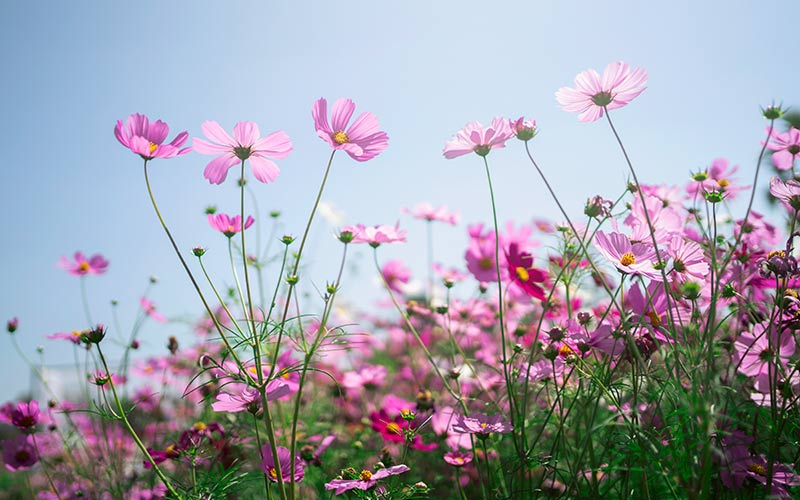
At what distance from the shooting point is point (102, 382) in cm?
100

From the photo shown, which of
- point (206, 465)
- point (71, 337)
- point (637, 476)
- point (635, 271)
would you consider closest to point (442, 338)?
point (206, 465)

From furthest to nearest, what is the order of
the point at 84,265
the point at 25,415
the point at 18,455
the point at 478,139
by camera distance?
1. the point at 84,265
2. the point at 18,455
3. the point at 25,415
4. the point at 478,139

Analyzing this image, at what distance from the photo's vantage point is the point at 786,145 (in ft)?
3.79

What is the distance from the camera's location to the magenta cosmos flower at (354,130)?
942mm

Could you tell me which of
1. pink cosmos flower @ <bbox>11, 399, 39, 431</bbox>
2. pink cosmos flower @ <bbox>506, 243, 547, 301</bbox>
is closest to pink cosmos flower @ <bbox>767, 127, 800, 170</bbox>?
pink cosmos flower @ <bbox>506, 243, 547, 301</bbox>

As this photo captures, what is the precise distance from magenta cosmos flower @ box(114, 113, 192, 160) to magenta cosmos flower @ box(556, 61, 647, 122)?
683 mm

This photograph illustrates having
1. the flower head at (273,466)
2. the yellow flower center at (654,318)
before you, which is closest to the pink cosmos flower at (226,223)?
the flower head at (273,466)

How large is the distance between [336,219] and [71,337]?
40.8 inches

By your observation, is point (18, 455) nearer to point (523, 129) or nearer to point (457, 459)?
point (457, 459)

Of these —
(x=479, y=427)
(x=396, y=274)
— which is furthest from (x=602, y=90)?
(x=396, y=274)

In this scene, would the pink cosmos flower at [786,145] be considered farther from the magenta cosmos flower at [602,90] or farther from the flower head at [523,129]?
the flower head at [523,129]

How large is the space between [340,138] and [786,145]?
3.16 ft

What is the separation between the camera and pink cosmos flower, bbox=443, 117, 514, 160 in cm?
101

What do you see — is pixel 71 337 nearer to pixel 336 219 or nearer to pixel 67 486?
pixel 67 486
